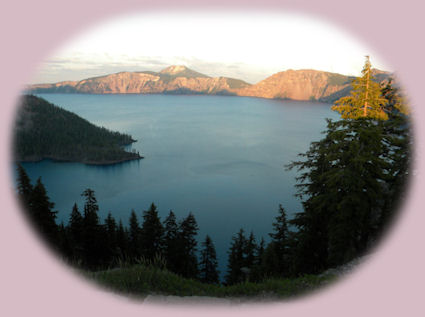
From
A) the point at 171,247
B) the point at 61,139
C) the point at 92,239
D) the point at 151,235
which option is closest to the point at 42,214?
the point at 92,239

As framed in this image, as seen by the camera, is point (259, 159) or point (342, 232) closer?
point (342, 232)

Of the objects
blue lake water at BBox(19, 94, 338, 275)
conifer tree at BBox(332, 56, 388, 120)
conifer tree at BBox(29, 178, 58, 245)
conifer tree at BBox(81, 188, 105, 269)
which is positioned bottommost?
blue lake water at BBox(19, 94, 338, 275)

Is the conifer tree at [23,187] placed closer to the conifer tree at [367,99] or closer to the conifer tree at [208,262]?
the conifer tree at [208,262]

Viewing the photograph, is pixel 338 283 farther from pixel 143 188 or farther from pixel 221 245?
pixel 143 188

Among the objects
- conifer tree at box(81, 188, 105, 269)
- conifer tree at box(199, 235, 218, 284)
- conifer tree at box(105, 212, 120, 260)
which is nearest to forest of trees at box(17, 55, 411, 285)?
conifer tree at box(81, 188, 105, 269)

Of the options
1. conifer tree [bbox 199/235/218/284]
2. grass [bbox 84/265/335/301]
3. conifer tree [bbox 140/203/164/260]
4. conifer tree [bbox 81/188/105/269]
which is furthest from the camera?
conifer tree [bbox 199/235/218/284]

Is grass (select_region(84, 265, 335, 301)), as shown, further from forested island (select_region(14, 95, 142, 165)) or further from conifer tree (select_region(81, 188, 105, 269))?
forested island (select_region(14, 95, 142, 165))

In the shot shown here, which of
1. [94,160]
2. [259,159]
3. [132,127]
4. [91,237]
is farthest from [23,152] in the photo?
[91,237]
